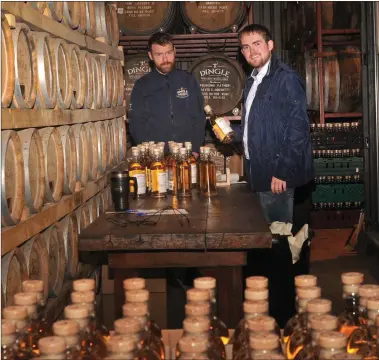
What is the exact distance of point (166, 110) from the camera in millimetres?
6973

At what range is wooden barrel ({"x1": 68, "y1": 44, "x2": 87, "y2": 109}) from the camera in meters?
4.92

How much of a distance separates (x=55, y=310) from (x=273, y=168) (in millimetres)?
1881

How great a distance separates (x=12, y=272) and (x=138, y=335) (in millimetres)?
1831

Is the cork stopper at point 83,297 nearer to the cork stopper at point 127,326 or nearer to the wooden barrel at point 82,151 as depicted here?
the cork stopper at point 127,326

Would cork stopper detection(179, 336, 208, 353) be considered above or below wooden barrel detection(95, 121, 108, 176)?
below

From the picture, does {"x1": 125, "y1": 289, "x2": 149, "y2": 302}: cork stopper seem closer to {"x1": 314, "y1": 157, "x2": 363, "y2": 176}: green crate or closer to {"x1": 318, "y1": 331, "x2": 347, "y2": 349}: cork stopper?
{"x1": 318, "y1": 331, "x2": 347, "y2": 349}: cork stopper

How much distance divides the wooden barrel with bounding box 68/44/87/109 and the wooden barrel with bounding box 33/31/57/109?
2.08 feet

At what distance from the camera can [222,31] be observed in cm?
791

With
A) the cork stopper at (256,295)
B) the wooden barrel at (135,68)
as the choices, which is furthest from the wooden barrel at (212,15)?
the cork stopper at (256,295)

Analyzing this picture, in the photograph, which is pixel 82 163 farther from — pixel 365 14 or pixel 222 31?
pixel 365 14

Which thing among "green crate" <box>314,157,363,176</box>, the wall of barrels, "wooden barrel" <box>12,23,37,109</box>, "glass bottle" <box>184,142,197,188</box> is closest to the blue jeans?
"glass bottle" <box>184,142,197,188</box>

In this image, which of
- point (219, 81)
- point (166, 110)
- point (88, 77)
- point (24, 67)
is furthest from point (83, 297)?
point (219, 81)

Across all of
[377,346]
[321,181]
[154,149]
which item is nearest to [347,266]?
[321,181]

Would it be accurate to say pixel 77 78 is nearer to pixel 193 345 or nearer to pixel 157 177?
pixel 157 177
